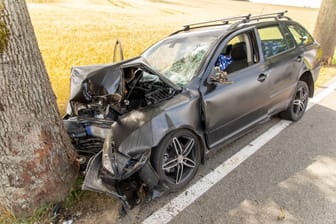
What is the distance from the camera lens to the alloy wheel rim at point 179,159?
8.97 feet

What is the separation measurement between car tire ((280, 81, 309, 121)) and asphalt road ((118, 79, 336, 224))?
1.49 ft

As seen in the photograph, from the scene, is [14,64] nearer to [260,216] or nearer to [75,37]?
[260,216]

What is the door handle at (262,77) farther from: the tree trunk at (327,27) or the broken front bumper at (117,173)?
the tree trunk at (327,27)

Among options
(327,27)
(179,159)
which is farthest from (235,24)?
(327,27)

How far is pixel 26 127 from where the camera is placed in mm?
2242

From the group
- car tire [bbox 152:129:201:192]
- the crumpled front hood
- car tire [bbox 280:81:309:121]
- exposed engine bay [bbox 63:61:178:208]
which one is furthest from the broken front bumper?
car tire [bbox 280:81:309:121]

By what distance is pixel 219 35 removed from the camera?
3.32m

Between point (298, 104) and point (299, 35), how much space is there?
3.80 ft

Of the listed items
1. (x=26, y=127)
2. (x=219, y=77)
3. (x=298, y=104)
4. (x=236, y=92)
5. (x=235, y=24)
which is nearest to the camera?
(x=26, y=127)

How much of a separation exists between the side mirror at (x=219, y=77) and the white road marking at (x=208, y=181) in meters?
1.04


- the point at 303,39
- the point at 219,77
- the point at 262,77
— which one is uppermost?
the point at 303,39

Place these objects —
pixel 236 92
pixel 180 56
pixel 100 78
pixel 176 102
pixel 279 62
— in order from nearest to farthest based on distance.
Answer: pixel 100 78, pixel 176 102, pixel 236 92, pixel 180 56, pixel 279 62

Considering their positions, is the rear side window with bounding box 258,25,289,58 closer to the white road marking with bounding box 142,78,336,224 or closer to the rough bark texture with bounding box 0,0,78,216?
the white road marking with bounding box 142,78,336,224

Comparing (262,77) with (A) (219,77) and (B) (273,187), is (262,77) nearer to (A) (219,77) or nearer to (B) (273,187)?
(A) (219,77)
